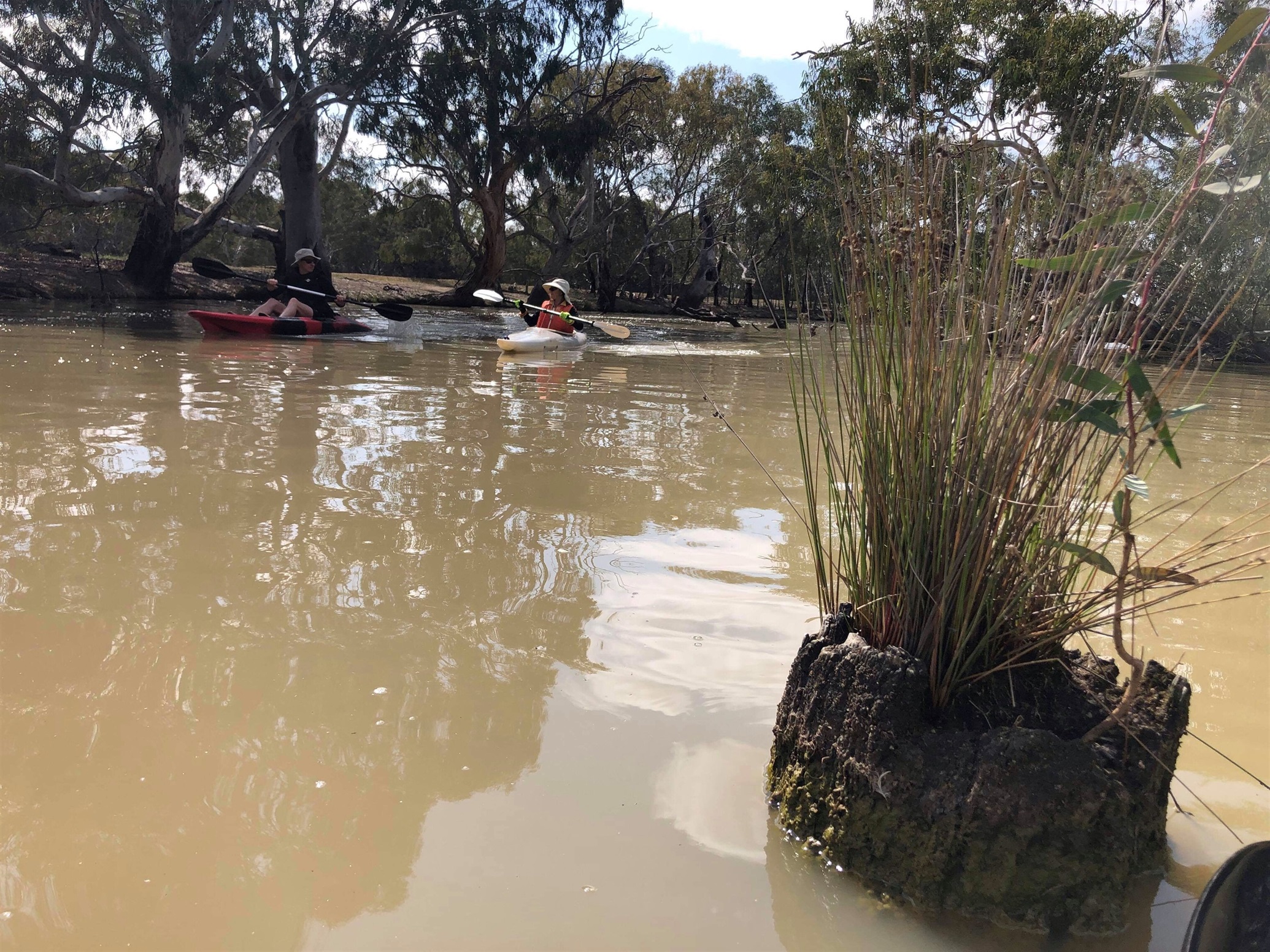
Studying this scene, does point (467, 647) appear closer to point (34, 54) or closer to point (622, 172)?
point (34, 54)

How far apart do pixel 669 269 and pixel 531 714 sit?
3811cm

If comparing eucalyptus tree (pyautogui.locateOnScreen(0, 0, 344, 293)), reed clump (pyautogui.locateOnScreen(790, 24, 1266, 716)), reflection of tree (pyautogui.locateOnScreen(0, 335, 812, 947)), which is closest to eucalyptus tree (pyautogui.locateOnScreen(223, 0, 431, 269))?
eucalyptus tree (pyautogui.locateOnScreen(0, 0, 344, 293))

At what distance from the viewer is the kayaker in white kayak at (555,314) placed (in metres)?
13.4

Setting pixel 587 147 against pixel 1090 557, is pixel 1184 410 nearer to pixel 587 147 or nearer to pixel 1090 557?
pixel 1090 557

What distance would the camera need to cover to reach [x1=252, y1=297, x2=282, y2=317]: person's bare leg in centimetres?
1272

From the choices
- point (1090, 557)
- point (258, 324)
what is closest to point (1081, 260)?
point (1090, 557)

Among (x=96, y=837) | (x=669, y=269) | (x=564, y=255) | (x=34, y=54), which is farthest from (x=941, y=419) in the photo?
(x=669, y=269)

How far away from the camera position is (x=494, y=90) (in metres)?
18.7

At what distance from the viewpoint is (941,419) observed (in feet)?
6.07

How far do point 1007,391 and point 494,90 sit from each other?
1883 cm

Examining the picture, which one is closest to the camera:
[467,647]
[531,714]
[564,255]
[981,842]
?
[981,842]

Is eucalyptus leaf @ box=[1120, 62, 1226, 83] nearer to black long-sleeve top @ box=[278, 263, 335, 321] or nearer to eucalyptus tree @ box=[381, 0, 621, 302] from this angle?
black long-sleeve top @ box=[278, 263, 335, 321]

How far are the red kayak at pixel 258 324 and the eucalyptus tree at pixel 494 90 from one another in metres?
7.86

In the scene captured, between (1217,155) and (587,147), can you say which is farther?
(587,147)
